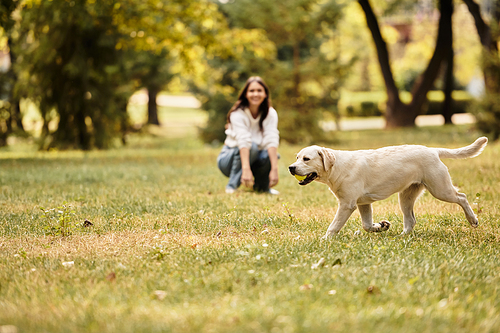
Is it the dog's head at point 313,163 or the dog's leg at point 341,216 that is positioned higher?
the dog's head at point 313,163

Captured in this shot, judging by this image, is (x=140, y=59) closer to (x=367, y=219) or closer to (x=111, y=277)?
(x=367, y=219)

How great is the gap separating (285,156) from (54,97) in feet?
22.6

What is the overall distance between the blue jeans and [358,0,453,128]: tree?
15693 mm

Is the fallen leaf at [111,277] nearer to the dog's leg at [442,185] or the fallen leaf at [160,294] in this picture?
the fallen leaf at [160,294]

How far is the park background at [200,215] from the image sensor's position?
300cm

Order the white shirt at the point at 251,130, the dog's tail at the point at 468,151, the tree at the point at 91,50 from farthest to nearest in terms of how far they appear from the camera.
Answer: the tree at the point at 91,50
the white shirt at the point at 251,130
the dog's tail at the point at 468,151

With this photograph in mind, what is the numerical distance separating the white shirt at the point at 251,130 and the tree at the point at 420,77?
15.5 m

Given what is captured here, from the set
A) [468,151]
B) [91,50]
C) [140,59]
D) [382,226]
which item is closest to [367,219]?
[382,226]

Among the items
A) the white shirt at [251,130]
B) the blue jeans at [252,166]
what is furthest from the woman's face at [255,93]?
the blue jeans at [252,166]

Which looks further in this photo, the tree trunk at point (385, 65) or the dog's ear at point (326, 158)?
the tree trunk at point (385, 65)

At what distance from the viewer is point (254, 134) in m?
7.66

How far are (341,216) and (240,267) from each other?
4.24 feet

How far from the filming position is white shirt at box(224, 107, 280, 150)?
24.2ft

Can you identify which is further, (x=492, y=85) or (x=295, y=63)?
(x=295, y=63)
